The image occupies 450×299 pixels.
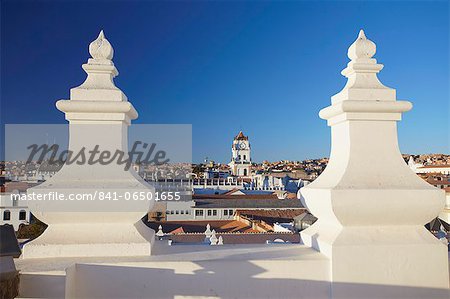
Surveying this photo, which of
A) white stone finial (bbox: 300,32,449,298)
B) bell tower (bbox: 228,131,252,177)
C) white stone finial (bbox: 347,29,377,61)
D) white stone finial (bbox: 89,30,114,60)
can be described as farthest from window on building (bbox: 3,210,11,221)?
bell tower (bbox: 228,131,252,177)

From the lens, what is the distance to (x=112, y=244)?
299 cm

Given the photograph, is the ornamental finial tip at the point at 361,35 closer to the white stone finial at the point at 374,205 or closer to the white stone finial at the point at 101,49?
the white stone finial at the point at 374,205

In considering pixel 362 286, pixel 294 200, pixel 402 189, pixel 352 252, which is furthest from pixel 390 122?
pixel 294 200

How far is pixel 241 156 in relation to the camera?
315 ft

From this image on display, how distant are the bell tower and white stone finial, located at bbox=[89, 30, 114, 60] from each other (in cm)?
8991

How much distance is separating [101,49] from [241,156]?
9288 centimetres

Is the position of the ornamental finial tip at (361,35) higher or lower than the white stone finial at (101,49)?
higher

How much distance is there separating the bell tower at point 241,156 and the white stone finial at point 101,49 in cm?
8991

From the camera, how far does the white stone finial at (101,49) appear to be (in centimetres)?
329

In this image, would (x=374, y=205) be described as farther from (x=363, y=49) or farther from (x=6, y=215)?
(x=6, y=215)

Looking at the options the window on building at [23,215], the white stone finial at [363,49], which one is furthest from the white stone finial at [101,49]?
the window on building at [23,215]

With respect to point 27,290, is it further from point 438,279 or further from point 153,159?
point 438,279

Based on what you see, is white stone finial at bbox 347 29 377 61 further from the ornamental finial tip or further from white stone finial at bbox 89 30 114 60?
white stone finial at bbox 89 30 114 60

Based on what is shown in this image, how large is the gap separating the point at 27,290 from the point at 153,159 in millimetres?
1953
